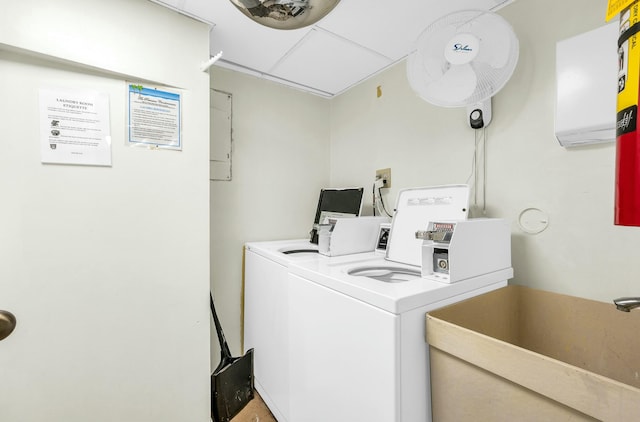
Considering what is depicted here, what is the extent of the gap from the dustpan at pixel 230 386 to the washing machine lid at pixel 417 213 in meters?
1.03

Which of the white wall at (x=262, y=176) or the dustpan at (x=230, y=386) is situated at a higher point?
the white wall at (x=262, y=176)

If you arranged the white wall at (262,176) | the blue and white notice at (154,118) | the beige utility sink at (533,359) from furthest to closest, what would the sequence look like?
the white wall at (262,176)
the blue and white notice at (154,118)
the beige utility sink at (533,359)

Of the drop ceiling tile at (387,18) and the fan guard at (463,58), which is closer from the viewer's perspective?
the fan guard at (463,58)

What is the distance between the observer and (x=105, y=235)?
1225mm

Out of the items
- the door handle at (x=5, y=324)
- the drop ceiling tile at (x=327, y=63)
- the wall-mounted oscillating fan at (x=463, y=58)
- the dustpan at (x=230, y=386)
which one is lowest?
the dustpan at (x=230, y=386)

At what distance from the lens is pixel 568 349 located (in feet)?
3.53

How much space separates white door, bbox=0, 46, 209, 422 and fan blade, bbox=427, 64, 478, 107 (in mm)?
1214

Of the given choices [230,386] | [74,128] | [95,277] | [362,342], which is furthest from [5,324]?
[230,386]

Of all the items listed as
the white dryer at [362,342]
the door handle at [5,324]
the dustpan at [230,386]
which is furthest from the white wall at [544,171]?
the door handle at [5,324]

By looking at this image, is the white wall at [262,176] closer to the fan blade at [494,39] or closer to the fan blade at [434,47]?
the fan blade at [434,47]

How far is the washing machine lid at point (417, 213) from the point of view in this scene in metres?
1.38

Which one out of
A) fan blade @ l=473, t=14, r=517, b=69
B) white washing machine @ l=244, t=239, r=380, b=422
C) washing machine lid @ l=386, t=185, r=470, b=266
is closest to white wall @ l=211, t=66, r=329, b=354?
white washing machine @ l=244, t=239, r=380, b=422

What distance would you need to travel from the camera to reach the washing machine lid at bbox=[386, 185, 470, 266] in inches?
54.2

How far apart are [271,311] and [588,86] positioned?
5.65 ft
